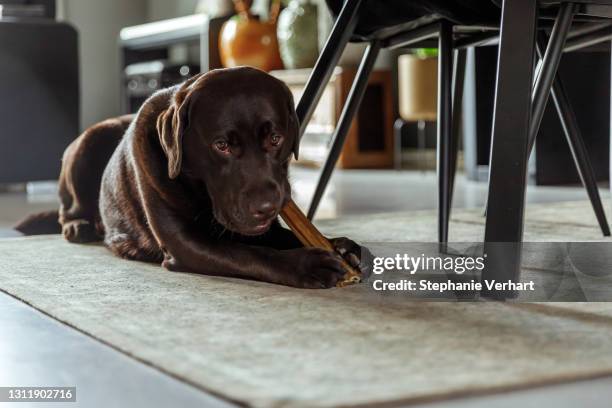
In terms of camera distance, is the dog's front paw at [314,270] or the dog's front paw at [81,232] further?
the dog's front paw at [81,232]

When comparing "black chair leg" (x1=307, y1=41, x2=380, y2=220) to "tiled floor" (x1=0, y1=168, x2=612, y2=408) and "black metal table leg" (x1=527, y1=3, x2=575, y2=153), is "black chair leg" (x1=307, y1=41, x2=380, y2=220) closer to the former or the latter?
"black metal table leg" (x1=527, y1=3, x2=575, y2=153)

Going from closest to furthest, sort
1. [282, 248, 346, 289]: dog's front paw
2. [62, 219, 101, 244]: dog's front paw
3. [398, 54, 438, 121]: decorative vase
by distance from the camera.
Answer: [282, 248, 346, 289]: dog's front paw
[62, 219, 101, 244]: dog's front paw
[398, 54, 438, 121]: decorative vase

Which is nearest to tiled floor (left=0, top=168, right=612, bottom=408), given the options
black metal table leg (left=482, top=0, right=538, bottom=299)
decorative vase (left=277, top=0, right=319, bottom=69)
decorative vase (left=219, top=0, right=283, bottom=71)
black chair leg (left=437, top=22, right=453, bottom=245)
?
black metal table leg (left=482, top=0, right=538, bottom=299)

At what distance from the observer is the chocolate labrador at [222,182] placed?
1569 mm

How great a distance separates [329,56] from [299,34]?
3844mm

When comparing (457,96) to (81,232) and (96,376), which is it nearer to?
(81,232)

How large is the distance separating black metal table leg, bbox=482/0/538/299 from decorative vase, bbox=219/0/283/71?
15.1ft

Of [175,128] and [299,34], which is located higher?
[299,34]

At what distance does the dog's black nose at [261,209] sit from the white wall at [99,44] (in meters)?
7.11

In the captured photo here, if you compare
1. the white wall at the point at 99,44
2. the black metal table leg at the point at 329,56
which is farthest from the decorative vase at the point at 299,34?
the black metal table leg at the point at 329,56

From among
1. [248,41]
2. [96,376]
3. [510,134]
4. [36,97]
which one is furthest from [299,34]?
[96,376]

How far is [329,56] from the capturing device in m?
1.92

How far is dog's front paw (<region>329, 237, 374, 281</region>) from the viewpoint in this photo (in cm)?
164

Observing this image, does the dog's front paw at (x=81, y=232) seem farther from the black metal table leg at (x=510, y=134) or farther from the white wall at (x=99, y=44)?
the white wall at (x=99, y=44)
